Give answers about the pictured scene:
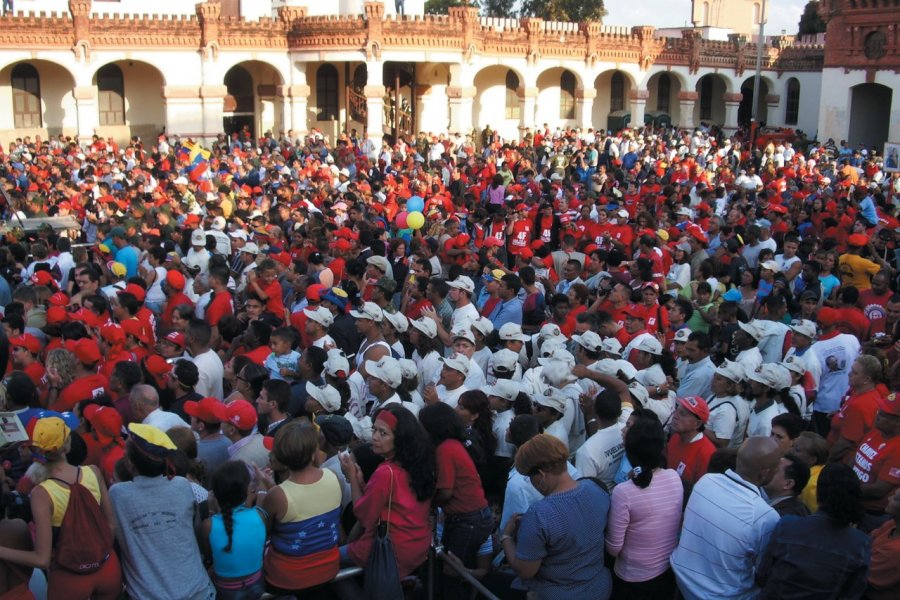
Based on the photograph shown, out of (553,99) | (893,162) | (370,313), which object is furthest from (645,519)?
(553,99)

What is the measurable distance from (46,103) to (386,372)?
24.9 metres

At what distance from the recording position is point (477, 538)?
4930 millimetres

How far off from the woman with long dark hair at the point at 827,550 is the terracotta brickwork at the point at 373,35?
2441 cm

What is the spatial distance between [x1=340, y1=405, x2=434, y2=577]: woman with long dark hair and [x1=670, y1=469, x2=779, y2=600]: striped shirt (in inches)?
52.8

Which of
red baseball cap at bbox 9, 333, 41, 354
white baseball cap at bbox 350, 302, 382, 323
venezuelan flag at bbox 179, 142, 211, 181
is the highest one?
venezuelan flag at bbox 179, 142, 211, 181

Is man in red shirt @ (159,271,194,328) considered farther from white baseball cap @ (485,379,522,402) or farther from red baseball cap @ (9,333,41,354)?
white baseball cap @ (485,379,522,402)

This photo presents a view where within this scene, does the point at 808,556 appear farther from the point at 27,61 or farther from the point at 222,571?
the point at 27,61

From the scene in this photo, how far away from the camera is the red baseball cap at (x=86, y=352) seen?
629cm

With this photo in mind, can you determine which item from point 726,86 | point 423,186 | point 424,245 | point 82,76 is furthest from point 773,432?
point 726,86

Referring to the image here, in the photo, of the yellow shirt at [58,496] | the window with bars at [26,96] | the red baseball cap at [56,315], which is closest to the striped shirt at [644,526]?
the yellow shirt at [58,496]

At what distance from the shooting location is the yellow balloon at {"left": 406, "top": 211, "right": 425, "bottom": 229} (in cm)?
1261

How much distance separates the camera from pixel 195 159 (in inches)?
778

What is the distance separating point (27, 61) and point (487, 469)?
25471 mm

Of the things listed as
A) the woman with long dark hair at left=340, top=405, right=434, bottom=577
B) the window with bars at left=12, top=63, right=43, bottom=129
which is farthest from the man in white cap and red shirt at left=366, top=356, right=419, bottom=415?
the window with bars at left=12, top=63, right=43, bottom=129
